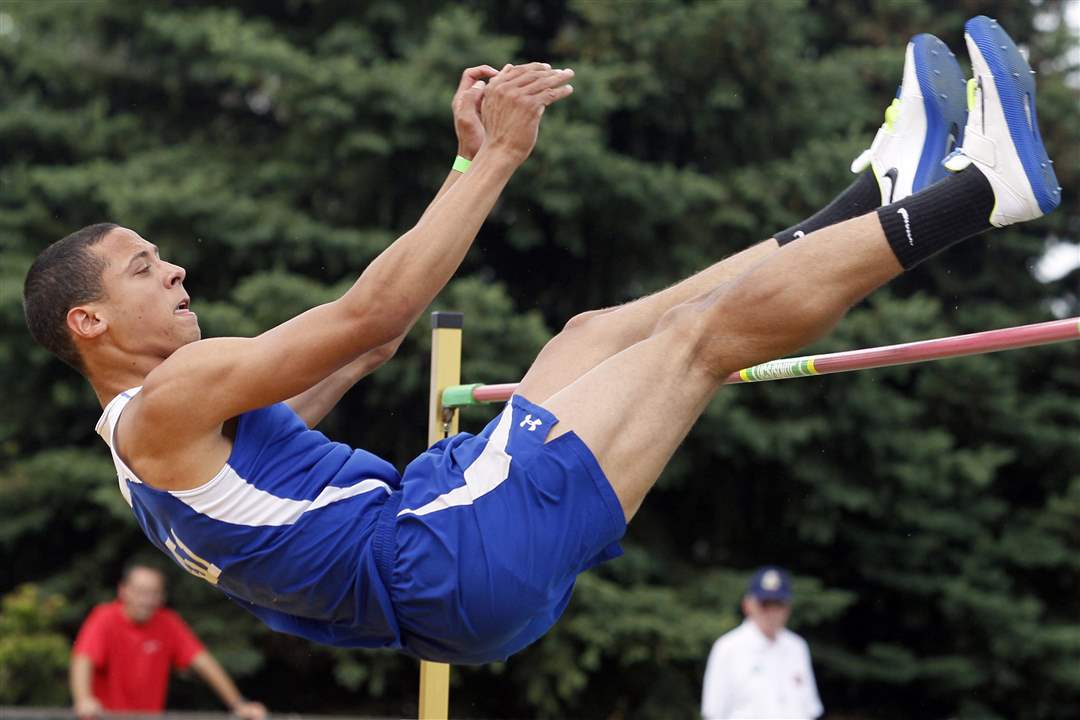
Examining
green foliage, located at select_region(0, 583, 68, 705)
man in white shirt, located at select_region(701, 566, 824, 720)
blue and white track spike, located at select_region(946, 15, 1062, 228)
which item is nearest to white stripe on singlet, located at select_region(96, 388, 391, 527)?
blue and white track spike, located at select_region(946, 15, 1062, 228)

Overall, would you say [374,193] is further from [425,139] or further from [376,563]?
[376,563]

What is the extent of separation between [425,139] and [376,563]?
256 inches

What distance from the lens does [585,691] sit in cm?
908

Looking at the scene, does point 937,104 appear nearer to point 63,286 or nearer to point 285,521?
point 285,521

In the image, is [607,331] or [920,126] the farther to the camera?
[920,126]

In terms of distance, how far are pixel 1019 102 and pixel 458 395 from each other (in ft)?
5.40

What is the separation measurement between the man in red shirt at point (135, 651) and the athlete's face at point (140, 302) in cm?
312

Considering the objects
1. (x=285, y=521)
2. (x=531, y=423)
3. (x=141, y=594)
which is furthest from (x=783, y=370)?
(x=141, y=594)

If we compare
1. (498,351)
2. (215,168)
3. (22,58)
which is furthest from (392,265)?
(22,58)

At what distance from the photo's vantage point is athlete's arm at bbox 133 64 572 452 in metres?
2.45

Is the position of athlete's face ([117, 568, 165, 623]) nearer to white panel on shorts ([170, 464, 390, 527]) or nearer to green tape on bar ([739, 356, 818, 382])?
white panel on shorts ([170, 464, 390, 527])

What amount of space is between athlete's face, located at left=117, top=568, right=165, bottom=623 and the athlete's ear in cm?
317

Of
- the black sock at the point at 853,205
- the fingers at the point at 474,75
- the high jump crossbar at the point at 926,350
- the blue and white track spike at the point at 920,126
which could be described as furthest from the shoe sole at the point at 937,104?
the fingers at the point at 474,75

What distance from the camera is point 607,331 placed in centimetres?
291
